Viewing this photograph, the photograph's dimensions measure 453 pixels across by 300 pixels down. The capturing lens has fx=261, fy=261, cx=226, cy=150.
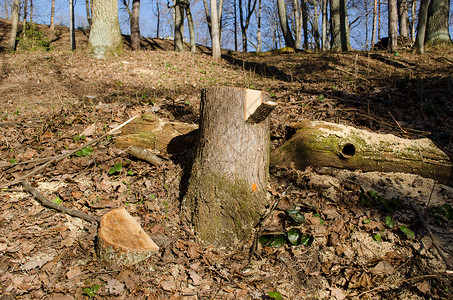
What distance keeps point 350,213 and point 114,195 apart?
2.75 m

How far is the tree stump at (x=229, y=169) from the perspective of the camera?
2.76m

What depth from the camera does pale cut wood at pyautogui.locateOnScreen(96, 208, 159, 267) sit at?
93.5 inches

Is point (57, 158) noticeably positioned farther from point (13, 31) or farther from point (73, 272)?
point (13, 31)

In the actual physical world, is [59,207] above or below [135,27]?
below

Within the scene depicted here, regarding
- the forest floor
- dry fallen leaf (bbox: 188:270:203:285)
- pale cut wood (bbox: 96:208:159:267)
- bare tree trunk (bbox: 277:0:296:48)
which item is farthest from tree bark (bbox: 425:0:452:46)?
pale cut wood (bbox: 96:208:159:267)

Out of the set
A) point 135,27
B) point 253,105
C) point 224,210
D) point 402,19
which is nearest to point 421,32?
point 402,19

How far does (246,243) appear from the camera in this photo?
108 inches

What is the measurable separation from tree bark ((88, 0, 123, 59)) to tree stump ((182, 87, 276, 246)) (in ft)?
29.4

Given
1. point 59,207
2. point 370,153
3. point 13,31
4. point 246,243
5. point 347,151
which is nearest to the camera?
point 246,243

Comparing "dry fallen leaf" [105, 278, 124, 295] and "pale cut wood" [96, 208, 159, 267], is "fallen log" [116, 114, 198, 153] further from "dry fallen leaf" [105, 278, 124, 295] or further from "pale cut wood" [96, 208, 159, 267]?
"dry fallen leaf" [105, 278, 124, 295]

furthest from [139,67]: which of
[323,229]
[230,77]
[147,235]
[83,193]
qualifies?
[323,229]

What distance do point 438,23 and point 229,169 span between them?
12061mm

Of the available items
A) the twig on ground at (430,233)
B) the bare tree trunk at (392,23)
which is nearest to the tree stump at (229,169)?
the twig on ground at (430,233)

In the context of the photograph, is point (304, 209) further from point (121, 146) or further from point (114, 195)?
point (121, 146)
